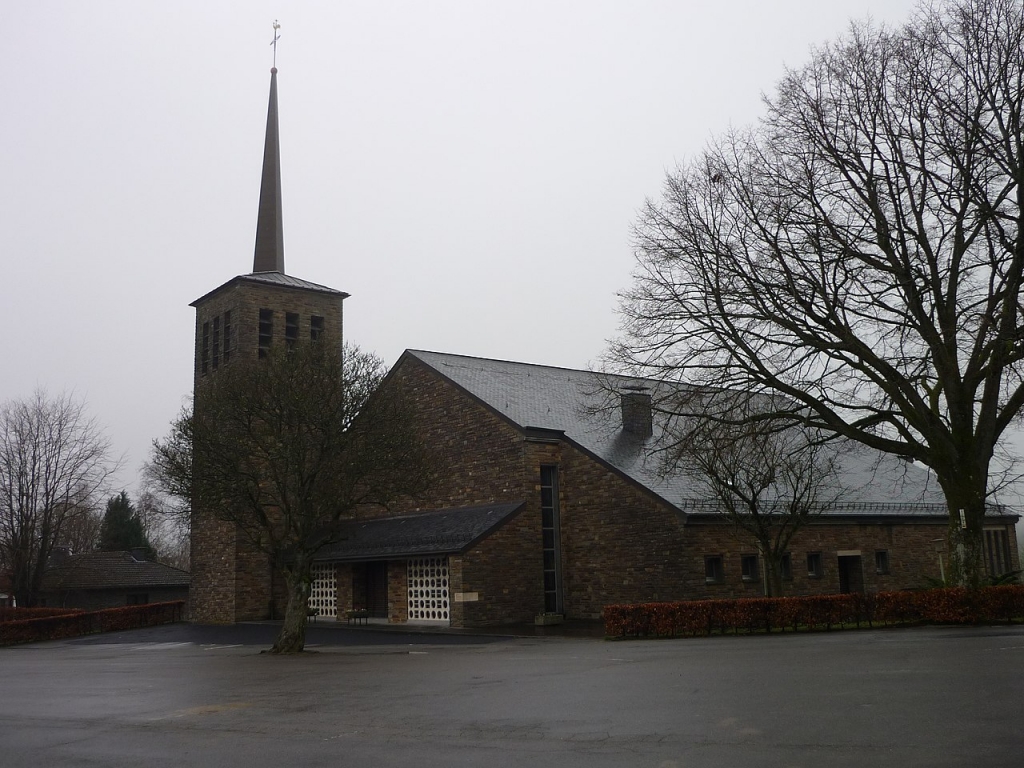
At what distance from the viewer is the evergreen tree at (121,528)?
6944 centimetres

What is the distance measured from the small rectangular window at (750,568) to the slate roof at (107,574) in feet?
110

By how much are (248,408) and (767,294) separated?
12.7m

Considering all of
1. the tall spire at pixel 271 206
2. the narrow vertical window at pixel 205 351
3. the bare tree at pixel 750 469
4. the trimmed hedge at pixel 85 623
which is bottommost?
the trimmed hedge at pixel 85 623

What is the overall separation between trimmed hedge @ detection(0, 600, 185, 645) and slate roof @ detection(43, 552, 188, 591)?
9.40m

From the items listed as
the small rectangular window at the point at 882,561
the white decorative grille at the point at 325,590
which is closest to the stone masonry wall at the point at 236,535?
the white decorative grille at the point at 325,590

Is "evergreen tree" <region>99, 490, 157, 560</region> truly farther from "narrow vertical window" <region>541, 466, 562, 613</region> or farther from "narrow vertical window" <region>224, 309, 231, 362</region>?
"narrow vertical window" <region>541, 466, 562, 613</region>

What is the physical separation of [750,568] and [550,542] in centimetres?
657

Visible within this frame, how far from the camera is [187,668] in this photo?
779 inches

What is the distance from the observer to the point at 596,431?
113ft

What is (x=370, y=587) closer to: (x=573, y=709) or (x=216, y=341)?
(x=216, y=341)

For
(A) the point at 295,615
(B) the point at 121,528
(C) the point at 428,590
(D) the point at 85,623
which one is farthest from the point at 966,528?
(B) the point at 121,528

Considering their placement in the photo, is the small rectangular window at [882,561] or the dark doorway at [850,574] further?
the small rectangular window at [882,561]

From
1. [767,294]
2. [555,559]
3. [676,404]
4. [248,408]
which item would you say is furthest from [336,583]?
[767,294]

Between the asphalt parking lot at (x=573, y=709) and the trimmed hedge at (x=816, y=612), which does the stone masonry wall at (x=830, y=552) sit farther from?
the asphalt parking lot at (x=573, y=709)
